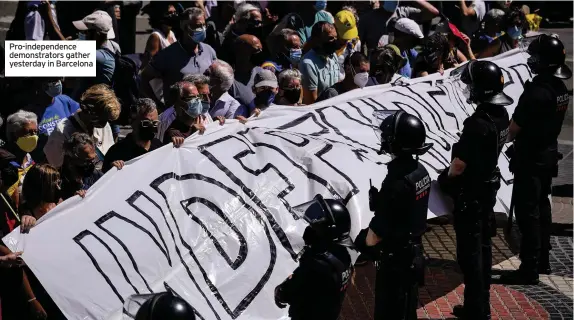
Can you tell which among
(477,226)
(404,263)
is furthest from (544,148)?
(404,263)

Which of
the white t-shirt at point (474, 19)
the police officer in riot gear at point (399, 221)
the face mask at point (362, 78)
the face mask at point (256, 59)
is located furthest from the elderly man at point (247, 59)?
the white t-shirt at point (474, 19)

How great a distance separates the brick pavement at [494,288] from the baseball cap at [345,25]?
89.3 inches

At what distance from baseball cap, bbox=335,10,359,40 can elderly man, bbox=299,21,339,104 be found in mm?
742

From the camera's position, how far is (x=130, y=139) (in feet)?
28.0

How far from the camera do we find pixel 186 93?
29.3ft

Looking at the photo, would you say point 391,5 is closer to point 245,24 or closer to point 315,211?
point 245,24

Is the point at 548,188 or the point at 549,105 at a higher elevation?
the point at 549,105

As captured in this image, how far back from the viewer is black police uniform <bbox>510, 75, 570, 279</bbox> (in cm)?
977

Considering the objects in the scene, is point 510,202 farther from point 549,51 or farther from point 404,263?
point 404,263

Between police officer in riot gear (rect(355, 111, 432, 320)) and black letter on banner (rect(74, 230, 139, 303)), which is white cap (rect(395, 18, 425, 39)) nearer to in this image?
police officer in riot gear (rect(355, 111, 432, 320))

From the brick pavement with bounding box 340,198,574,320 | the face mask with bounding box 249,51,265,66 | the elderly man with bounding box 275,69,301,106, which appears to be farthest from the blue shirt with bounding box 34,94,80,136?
the brick pavement with bounding box 340,198,574,320

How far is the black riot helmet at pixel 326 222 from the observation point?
6.46m

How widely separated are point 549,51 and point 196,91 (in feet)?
10.3

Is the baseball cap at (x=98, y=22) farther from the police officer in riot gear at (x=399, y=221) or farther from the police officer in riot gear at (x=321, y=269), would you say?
the police officer in riot gear at (x=321, y=269)
